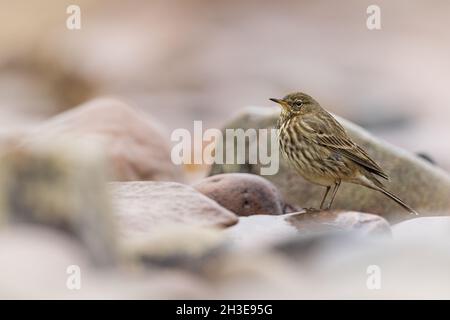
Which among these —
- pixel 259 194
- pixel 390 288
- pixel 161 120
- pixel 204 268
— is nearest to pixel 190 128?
pixel 161 120

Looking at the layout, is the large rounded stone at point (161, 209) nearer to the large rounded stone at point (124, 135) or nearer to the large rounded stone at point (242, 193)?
the large rounded stone at point (242, 193)

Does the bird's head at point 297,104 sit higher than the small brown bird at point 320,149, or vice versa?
the bird's head at point 297,104

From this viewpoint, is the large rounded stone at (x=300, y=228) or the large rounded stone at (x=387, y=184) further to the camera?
the large rounded stone at (x=387, y=184)

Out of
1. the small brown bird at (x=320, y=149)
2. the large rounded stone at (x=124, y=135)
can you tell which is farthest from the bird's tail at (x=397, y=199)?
the large rounded stone at (x=124, y=135)

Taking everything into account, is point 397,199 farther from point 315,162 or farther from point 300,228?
point 300,228

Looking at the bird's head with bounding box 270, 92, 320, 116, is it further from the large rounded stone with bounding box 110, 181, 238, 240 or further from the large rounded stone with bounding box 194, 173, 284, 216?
the large rounded stone with bounding box 110, 181, 238, 240

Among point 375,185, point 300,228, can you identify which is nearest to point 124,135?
point 300,228
